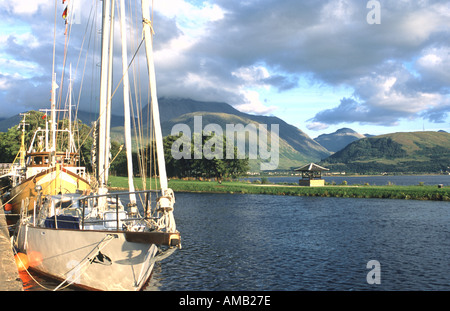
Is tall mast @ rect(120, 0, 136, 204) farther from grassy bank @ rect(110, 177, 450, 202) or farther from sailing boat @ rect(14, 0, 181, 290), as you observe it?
grassy bank @ rect(110, 177, 450, 202)

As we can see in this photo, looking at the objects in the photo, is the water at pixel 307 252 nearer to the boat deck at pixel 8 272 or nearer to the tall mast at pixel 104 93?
the boat deck at pixel 8 272

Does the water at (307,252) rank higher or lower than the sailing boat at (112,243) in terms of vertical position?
lower

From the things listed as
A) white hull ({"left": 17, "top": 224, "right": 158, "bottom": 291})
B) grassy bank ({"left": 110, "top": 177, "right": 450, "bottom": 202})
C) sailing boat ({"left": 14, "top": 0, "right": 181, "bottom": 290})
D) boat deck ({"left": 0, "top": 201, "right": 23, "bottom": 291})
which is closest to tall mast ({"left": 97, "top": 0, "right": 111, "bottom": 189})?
sailing boat ({"left": 14, "top": 0, "right": 181, "bottom": 290})

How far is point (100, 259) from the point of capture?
15562 millimetres

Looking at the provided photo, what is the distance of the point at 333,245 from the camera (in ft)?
97.3

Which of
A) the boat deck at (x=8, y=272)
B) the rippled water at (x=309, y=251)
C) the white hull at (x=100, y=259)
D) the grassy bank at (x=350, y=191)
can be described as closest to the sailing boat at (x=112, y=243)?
the white hull at (x=100, y=259)

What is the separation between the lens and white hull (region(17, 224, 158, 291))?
15.1m

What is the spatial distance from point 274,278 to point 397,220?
89.0 ft

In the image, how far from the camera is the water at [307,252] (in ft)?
66.3

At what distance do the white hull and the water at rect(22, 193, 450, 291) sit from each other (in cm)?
310

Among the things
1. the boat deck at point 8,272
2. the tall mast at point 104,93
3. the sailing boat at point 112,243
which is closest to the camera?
the sailing boat at point 112,243

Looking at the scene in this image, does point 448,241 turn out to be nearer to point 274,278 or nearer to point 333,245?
point 333,245

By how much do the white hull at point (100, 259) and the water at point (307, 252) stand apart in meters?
3.10
